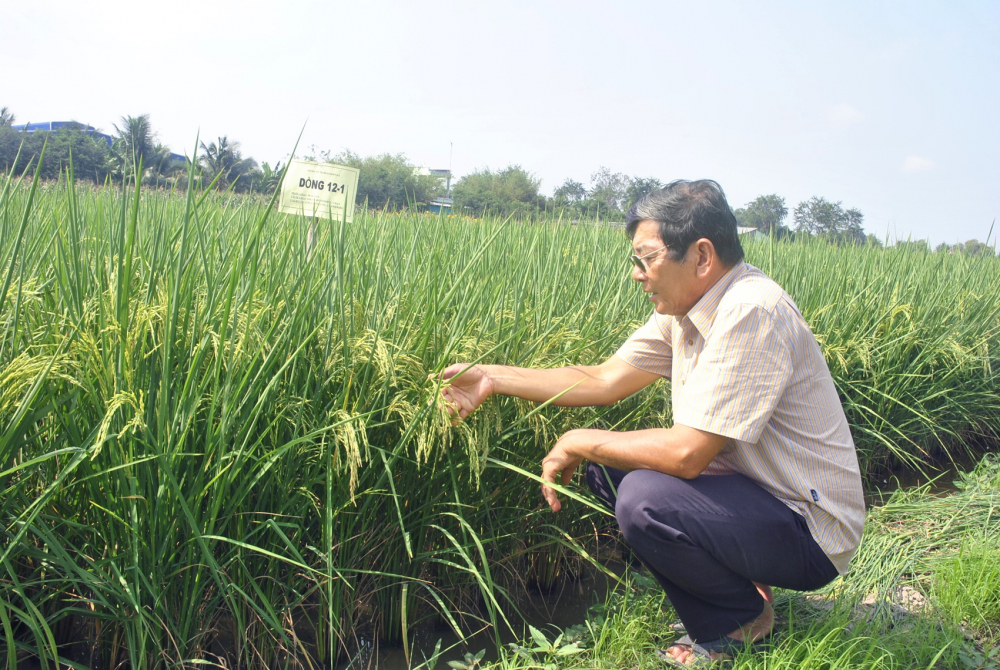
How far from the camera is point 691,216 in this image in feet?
5.48

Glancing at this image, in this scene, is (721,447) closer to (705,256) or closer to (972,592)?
(705,256)

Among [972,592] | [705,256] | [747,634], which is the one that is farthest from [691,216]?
[972,592]

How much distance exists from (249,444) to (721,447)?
3.70ft

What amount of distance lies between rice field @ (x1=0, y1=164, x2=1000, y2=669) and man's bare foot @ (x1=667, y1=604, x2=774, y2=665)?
41cm

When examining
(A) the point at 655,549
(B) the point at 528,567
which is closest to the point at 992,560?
(A) the point at 655,549

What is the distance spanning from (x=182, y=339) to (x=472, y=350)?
2.21ft

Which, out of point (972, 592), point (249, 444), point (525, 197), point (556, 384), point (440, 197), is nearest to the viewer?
point (249, 444)

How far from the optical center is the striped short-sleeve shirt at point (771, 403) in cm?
158

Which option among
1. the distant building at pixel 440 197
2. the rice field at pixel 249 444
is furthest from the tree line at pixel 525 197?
the rice field at pixel 249 444

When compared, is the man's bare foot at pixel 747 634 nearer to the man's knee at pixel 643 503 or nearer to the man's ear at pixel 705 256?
the man's knee at pixel 643 503

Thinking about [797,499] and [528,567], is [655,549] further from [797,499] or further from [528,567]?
[528,567]

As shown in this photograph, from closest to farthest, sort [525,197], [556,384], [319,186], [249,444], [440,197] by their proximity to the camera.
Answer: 1. [249,444]
2. [556,384]
3. [319,186]
4. [440,197]
5. [525,197]

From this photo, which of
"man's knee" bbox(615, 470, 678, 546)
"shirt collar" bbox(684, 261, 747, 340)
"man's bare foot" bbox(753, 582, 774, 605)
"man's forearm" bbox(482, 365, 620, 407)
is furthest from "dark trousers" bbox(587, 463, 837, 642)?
"shirt collar" bbox(684, 261, 747, 340)

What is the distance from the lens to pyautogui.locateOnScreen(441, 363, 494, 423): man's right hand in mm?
1657
